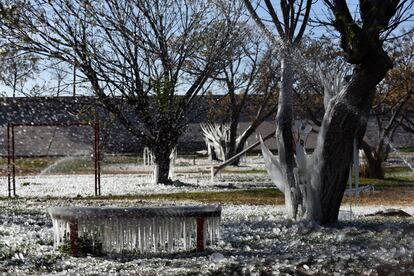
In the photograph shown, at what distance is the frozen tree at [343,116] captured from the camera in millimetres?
9062

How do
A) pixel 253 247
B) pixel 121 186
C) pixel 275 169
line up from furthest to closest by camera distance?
pixel 121 186 < pixel 275 169 < pixel 253 247

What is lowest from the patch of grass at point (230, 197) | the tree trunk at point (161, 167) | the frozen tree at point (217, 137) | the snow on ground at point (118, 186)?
the patch of grass at point (230, 197)

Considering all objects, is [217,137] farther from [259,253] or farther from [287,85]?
[259,253]

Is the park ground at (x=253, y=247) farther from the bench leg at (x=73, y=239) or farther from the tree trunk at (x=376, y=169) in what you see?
the tree trunk at (x=376, y=169)

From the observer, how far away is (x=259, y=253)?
7.68 metres

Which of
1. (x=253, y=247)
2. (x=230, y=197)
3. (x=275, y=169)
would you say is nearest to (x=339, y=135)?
(x=275, y=169)

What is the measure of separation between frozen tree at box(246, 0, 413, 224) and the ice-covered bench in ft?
7.69

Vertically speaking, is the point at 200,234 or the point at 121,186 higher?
the point at 121,186

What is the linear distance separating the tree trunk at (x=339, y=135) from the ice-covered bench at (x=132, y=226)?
233 cm

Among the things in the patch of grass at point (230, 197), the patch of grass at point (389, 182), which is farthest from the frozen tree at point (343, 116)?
the patch of grass at point (389, 182)

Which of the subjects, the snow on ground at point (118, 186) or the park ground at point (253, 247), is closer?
the park ground at point (253, 247)

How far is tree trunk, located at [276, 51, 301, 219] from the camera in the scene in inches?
404

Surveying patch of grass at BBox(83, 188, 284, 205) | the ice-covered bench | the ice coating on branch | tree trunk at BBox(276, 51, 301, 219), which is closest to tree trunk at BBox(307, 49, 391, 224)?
tree trunk at BBox(276, 51, 301, 219)

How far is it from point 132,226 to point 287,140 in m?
3.65
